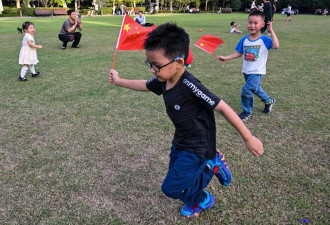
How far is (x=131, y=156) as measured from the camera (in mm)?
3434

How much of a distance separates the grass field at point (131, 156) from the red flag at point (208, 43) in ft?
3.91

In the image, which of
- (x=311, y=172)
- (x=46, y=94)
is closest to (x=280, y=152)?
(x=311, y=172)

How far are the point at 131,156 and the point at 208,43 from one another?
2.20 m

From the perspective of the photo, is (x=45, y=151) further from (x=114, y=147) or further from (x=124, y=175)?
(x=124, y=175)

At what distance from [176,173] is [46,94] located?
14.6 feet

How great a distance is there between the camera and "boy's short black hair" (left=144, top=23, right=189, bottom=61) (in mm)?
1940

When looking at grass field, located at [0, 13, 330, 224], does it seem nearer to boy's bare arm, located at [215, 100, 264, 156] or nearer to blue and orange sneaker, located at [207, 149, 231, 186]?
blue and orange sneaker, located at [207, 149, 231, 186]

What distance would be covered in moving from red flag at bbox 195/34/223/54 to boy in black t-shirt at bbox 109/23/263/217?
2098 millimetres

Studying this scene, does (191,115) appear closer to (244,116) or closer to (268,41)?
(244,116)

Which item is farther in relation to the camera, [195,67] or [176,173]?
[195,67]

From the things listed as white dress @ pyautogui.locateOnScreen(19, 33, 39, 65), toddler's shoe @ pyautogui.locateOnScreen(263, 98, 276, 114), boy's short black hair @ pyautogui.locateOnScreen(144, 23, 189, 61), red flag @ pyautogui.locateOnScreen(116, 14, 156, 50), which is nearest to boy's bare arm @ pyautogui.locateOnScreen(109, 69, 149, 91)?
red flag @ pyautogui.locateOnScreen(116, 14, 156, 50)

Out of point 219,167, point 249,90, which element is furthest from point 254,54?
point 219,167

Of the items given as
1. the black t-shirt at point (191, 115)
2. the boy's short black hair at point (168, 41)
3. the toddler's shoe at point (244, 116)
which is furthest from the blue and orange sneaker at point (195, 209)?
the toddler's shoe at point (244, 116)

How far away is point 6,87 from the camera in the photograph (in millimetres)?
6129
